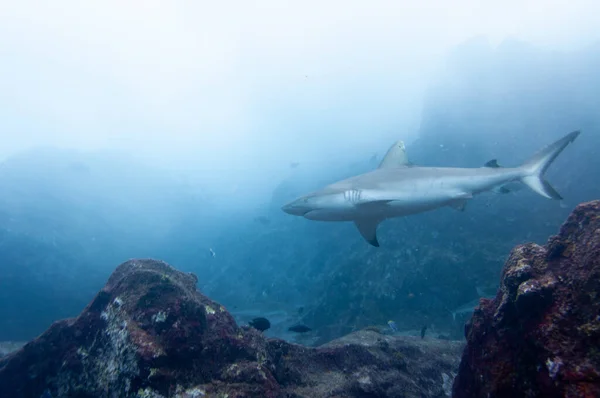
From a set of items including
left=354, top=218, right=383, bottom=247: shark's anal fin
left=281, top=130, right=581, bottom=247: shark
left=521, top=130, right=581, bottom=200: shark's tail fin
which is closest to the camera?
left=521, top=130, right=581, bottom=200: shark's tail fin

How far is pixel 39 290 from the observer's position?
31.1 meters

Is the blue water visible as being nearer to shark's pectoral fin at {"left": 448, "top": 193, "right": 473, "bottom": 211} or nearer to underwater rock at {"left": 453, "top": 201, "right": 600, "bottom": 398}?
shark's pectoral fin at {"left": 448, "top": 193, "right": 473, "bottom": 211}

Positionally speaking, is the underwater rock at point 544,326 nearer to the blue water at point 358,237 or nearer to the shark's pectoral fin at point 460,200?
the shark's pectoral fin at point 460,200

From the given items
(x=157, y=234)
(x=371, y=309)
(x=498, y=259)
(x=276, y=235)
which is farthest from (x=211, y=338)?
(x=157, y=234)

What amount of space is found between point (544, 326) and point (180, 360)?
4837 mm

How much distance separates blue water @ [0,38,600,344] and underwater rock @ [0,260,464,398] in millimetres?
15392

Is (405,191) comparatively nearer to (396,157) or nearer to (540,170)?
(396,157)

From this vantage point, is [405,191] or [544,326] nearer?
[544,326]

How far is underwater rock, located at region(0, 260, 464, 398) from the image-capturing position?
4.48m

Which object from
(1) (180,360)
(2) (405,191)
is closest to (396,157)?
(2) (405,191)

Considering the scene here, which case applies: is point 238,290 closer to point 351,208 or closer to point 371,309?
point 371,309

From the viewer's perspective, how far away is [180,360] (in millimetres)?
4656

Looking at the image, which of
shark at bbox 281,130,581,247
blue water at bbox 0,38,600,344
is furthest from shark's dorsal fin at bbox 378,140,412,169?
blue water at bbox 0,38,600,344

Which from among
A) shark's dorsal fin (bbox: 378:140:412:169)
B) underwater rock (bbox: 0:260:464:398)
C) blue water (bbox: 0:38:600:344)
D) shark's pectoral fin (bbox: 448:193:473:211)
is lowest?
blue water (bbox: 0:38:600:344)
